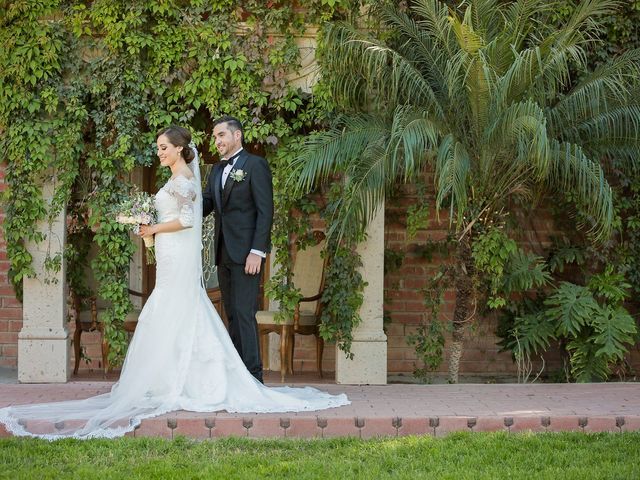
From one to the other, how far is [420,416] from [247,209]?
6.35ft

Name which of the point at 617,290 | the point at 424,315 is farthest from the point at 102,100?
the point at 617,290

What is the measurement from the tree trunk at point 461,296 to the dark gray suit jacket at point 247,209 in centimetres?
208

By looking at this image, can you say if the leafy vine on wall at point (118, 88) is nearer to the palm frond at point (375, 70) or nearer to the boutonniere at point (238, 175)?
the palm frond at point (375, 70)

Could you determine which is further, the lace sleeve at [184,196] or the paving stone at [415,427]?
the lace sleeve at [184,196]

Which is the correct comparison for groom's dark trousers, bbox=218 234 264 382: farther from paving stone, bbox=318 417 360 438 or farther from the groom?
paving stone, bbox=318 417 360 438

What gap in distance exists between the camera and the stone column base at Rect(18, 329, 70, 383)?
8242mm

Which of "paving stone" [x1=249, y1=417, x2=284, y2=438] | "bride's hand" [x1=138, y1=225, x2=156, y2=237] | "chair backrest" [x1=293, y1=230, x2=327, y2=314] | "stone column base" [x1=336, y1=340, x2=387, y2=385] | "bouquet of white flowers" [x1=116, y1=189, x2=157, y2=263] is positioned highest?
"bouquet of white flowers" [x1=116, y1=189, x2=157, y2=263]

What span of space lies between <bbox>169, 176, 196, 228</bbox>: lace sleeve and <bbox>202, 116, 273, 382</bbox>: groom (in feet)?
1.12

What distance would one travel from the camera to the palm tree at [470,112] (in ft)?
24.7

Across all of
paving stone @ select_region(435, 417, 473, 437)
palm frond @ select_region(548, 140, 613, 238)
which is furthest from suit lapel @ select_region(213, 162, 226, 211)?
palm frond @ select_region(548, 140, 613, 238)

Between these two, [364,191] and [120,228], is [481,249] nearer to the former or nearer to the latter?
[364,191]

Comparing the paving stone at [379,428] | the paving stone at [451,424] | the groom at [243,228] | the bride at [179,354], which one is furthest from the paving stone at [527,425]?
the groom at [243,228]

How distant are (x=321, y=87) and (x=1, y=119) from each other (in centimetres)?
267

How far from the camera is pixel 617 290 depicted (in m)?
8.59
